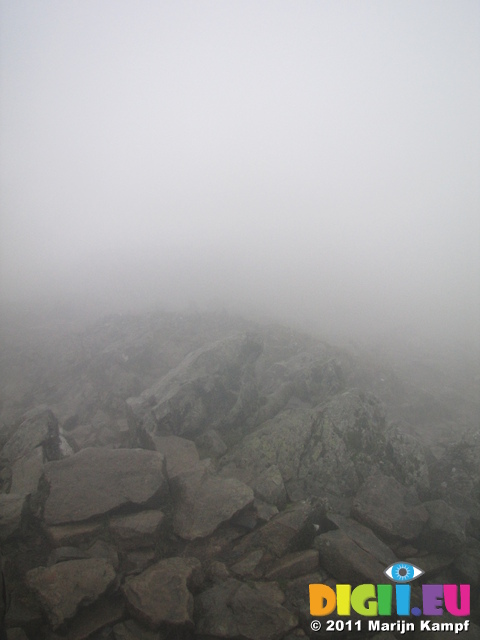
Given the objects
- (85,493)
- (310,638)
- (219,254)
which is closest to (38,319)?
(85,493)

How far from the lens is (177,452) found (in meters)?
12.2

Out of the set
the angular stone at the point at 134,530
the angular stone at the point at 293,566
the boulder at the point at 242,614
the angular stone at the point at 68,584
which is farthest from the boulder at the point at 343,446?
Result: the angular stone at the point at 68,584

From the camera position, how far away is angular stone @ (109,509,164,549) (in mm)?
8148

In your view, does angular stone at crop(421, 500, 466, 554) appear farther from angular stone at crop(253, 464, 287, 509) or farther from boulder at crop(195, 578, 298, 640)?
boulder at crop(195, 578, 298, 640)

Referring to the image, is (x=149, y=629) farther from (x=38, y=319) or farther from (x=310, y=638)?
(x=38, y=319)

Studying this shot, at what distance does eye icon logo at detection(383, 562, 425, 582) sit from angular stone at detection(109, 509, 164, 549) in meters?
6.10

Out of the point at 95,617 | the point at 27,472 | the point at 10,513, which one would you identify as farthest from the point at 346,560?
the point at 27,472

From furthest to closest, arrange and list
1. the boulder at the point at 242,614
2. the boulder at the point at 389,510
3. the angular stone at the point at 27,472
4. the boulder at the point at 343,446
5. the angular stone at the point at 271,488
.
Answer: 1. the boulder at the point at 343,446
2. the angular stone at the point at 271,488
3. the angular stone at the point at 27,472
4. the boulder at the point at 389,510
5. the boulder at the point at 242,614

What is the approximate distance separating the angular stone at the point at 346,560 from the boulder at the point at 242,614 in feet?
5.41

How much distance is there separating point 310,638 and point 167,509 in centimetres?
466

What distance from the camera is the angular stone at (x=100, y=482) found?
28.6 ft

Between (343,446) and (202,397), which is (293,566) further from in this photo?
(202,397)

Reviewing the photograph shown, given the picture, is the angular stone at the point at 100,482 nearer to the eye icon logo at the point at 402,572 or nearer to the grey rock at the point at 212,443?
the grey rock at the point at 212,443

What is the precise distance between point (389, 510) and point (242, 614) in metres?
5.70
